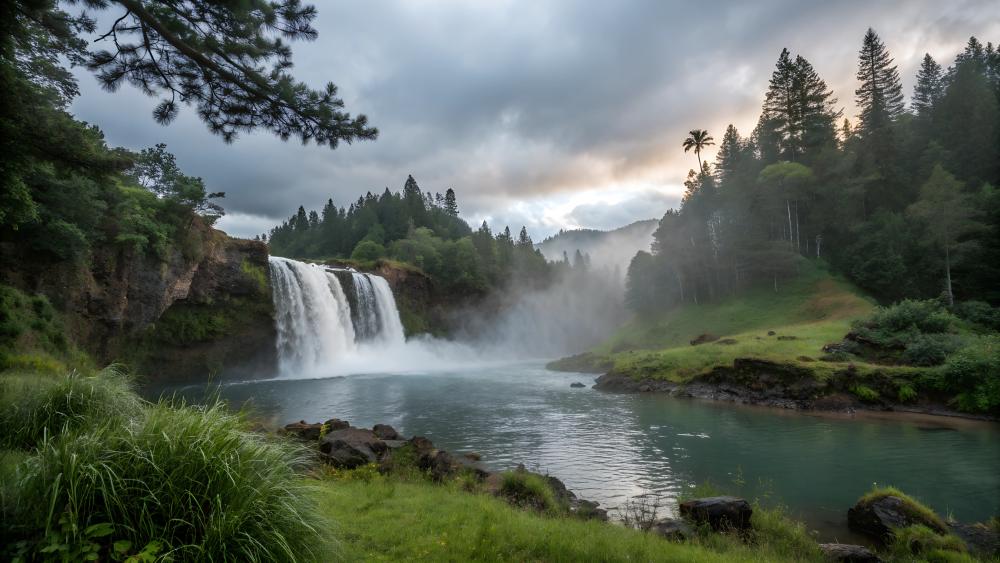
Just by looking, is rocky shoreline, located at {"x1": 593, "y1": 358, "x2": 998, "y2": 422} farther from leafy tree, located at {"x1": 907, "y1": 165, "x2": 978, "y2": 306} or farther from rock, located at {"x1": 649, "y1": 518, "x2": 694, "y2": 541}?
leafy tree, located at {"x1": 907, "y1": 165, "x2": 978, "y2": 306}

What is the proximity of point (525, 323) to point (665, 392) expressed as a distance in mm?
51725

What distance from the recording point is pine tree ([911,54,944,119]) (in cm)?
5416

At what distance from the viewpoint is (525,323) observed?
79.9 meters

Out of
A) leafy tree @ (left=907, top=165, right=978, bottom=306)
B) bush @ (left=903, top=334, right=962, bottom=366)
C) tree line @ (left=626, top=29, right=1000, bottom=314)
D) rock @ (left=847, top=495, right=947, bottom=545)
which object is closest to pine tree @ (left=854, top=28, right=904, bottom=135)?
tree line @ (left=626, top=29, right=1000, bottom=314)

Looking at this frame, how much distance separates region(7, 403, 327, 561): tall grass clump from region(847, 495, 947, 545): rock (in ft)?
34.2

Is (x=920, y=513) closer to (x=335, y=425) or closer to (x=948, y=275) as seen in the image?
(x=335, y=425)

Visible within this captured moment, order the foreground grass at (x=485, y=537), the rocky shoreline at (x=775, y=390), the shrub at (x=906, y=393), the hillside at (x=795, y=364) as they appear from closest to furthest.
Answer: the foreground grass at (x=485, y=537) < the shrub at (x=906, y=393) < the rocky shoreline at (x=775, y=390) < the hillside at (x=795, y=364)

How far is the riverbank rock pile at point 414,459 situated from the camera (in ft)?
33.4

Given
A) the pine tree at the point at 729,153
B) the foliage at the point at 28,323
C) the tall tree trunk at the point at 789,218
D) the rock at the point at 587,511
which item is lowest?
the rock at the point at 587,511

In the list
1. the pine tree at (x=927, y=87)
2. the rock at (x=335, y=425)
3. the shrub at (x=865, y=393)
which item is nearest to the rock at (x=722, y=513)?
the rock at (x=335, y=425)

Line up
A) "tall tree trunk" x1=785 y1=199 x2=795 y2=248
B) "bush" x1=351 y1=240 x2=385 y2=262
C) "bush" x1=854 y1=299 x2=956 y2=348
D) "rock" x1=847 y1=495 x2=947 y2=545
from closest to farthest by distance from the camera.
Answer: "rock" x1=847 y1=495 x2=947 y2=545 < "bush" x1=854 y1=299 x2=956 y2=348 < "tall tree trunk" x1=785 y1=199 x2=795 y2=248 < "bush" x1=351 y1=240 x2=385 y2=262

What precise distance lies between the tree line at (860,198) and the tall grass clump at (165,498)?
44.9 m

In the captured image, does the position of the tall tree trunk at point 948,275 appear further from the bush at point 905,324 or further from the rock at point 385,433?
the rock at point 385,433

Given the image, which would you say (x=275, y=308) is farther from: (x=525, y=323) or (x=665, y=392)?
(x=525, y=323)
